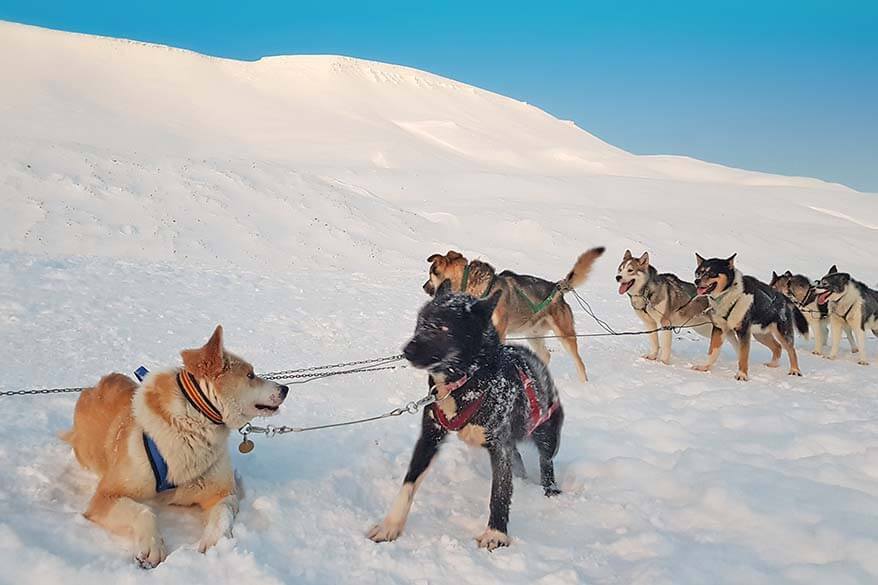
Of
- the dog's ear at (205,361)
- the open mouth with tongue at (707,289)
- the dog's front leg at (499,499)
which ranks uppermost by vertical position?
the open mouth with tongue at (707,289)

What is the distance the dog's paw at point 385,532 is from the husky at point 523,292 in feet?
12.0

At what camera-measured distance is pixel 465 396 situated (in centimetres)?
319

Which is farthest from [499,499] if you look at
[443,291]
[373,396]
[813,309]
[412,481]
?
[813,309]

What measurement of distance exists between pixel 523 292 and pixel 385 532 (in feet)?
14.7

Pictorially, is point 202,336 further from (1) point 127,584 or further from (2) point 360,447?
(1) point 127,584

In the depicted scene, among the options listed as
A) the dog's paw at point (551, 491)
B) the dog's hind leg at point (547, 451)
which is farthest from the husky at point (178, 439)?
the dog's paw at point (551, 491)

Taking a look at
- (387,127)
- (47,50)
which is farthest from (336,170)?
(47,50)

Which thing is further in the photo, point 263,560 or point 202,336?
point 202,336

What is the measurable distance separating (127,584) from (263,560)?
1.73 ft

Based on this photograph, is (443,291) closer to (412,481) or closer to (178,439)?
(412,481)

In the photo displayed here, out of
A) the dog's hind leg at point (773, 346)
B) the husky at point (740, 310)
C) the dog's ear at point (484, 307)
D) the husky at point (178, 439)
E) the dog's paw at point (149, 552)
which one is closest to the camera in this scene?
the dog's paw at point (149, 552)

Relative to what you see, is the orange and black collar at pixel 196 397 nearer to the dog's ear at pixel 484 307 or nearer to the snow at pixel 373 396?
the snow at pixel 373 396

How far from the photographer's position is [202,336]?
6.84 meters

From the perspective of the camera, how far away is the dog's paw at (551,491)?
146 inches
